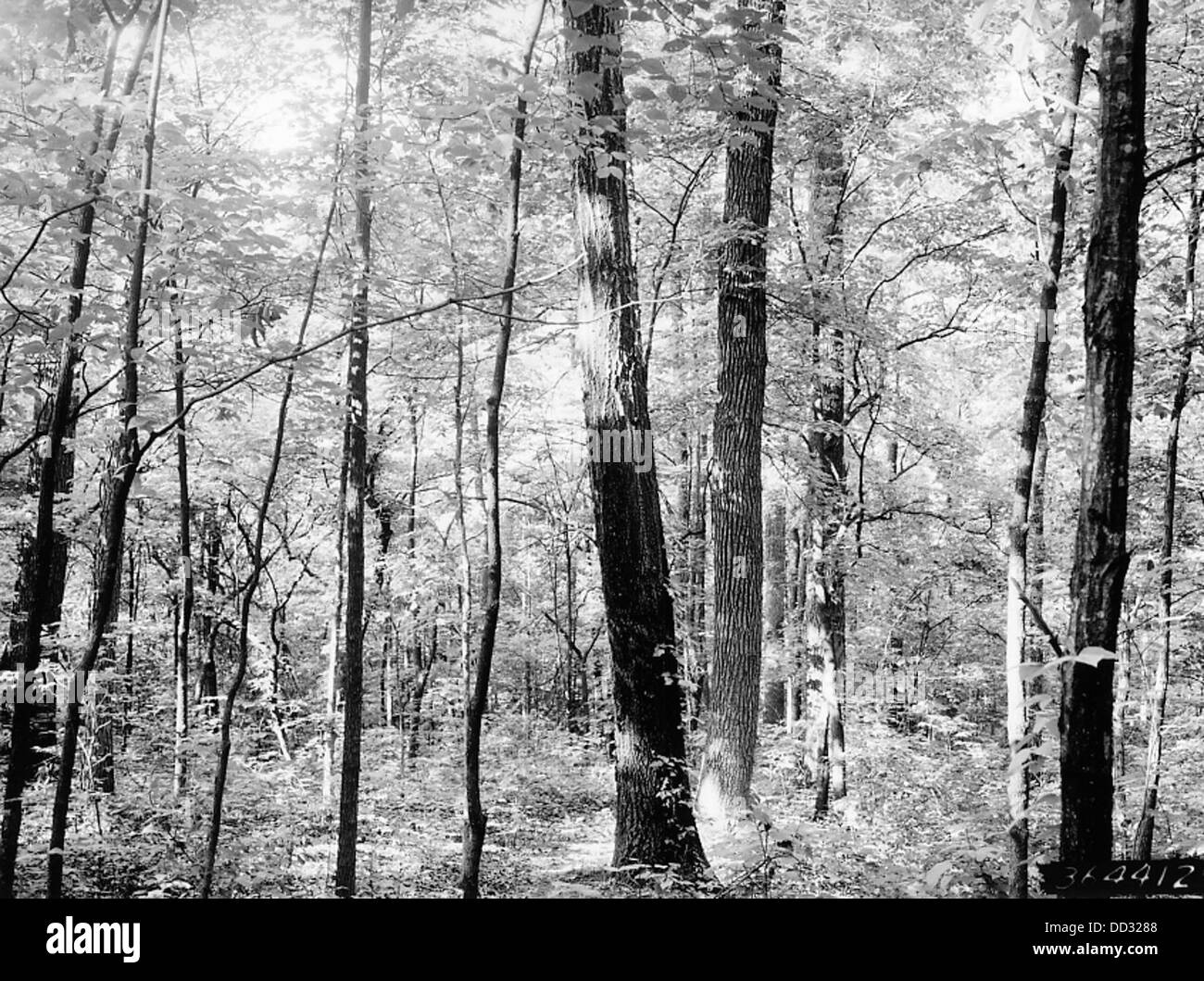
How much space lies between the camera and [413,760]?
541 inches

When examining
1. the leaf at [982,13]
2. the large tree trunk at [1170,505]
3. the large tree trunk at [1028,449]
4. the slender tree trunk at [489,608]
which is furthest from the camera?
the large tree trunk at [1170,505]

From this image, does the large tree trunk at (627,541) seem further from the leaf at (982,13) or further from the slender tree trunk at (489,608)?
the leaf at (982,13)

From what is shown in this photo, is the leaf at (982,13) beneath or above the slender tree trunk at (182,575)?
above

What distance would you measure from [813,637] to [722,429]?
4.41 meters

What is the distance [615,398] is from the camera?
17.0ft

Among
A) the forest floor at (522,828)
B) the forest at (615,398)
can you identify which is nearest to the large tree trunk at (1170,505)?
the forest at (615,398)

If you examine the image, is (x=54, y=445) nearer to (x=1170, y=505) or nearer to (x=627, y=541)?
(x=627, y=541)

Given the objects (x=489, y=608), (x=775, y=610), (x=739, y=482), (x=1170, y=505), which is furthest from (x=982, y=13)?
(x=775, y=610)

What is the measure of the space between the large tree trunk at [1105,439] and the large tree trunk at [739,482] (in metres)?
5.22
